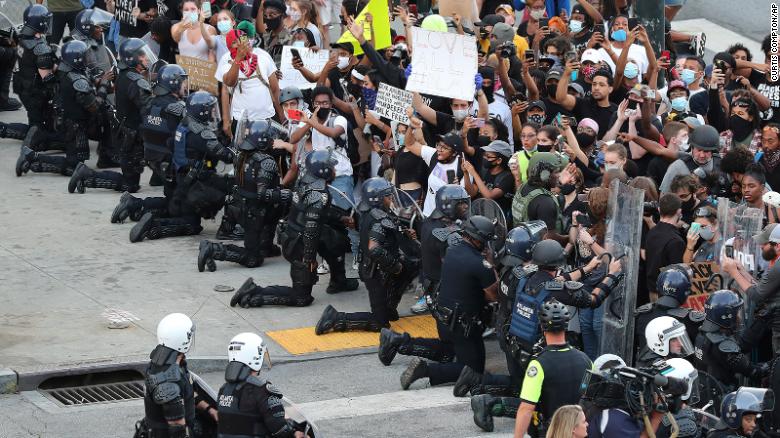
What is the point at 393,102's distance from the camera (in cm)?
1555

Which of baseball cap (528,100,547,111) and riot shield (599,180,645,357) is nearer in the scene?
riot shield (599,180,645,357)

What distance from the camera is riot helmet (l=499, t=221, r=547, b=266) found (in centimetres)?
1175

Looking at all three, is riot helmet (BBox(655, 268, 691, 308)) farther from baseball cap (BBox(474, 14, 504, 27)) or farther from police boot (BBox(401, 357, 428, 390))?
baseball cap (BBox(474, 14, 504, 27))

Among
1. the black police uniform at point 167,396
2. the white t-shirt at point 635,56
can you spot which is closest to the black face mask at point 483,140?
the white t-shirt at point 635,56

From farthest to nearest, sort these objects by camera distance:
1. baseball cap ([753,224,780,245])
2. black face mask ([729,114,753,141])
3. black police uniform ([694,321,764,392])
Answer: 1. black face mask ([729,114,753,141])
2. baseball cap ([753,224,780,245])
3. black police uniform ([694,321,764,392])

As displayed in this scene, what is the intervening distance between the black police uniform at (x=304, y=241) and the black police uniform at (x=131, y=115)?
3.36m

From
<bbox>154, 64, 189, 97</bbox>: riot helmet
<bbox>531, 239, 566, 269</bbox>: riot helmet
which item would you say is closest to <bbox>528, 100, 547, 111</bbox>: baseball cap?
<bbox>531, 239, 566, 269</bbox>: riot helmet

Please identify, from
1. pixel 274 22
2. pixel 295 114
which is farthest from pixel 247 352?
pixel 274 22

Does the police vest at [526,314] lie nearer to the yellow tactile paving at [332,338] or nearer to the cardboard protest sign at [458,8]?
the yellow tactile paving at [332,338]

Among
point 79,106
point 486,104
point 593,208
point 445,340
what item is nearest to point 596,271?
point 593,208

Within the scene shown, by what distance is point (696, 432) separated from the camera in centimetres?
946

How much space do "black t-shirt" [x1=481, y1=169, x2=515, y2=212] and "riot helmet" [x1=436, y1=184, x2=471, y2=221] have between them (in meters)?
1.06

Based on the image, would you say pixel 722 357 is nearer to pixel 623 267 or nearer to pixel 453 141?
pixel 623 267

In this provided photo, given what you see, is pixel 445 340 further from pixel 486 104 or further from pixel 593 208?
pixel 486 104
